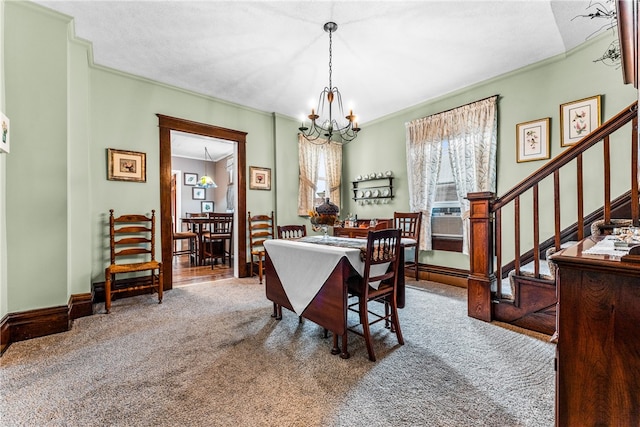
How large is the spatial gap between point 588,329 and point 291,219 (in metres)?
4.32

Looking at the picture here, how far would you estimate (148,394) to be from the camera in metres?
1.54

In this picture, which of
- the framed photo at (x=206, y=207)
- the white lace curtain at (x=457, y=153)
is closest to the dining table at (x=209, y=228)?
the framed photo at (x=206, y=207)

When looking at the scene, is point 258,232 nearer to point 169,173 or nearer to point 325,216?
point 169,173

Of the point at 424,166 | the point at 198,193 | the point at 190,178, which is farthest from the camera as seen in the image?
the point at 198,193

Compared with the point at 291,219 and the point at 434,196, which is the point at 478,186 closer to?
the point at 434,196

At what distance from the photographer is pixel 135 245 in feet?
11.4

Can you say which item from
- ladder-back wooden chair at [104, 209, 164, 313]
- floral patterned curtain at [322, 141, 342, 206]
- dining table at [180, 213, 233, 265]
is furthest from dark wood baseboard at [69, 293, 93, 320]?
floral patterned curtain at [322, 141, 342, 206]

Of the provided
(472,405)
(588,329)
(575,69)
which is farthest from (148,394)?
→ (575,69)

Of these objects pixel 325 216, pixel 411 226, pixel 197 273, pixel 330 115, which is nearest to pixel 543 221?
pixel 411 226

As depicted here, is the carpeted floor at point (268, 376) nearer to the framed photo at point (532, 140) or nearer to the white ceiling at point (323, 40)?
the framed photo at point (532, 140)

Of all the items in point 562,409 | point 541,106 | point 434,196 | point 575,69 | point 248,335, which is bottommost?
point 248,335

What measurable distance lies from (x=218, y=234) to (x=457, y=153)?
4.35 metres

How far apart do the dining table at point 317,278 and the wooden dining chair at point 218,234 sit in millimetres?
3016

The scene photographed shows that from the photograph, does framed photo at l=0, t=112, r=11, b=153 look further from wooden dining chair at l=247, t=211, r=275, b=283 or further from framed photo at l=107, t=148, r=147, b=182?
wooden dining chair at l=247, t=211, r=275, b=283
